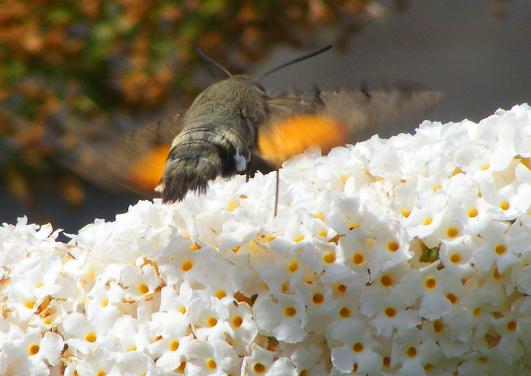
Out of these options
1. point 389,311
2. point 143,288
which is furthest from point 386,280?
point 143,288

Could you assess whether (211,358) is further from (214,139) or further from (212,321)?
(214,139)

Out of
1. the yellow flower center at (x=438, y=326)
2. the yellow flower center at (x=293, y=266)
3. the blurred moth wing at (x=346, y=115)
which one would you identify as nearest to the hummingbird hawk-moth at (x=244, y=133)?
the blurred moth wing at (x=346, y=115)

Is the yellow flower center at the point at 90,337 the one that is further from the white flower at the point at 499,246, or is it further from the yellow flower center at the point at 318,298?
the white flower at the point at 499,246

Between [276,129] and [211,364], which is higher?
[276,129]

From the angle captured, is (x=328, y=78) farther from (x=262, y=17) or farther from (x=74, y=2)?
(x=74, y=2)

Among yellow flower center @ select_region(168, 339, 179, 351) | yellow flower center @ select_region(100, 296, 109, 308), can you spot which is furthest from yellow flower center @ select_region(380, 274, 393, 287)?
yellow flower center @ select_region(100, 296, 109, 308)

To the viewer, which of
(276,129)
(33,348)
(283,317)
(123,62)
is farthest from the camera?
(123,62)
